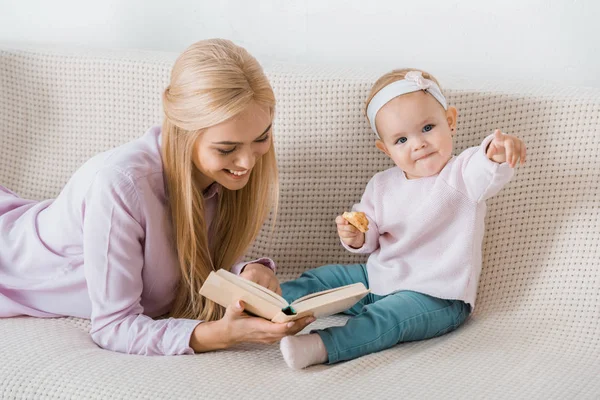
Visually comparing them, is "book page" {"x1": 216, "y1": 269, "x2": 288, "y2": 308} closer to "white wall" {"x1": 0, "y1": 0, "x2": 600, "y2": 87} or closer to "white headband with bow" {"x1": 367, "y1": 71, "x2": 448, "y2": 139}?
"white headband with bow" {"x1": 367, "y1": 71, "x2": 448, "y2": 139}

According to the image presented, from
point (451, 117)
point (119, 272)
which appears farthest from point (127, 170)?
point (451, 117)

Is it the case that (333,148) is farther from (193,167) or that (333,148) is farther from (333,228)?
(193,167)

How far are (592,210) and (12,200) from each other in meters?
1.22

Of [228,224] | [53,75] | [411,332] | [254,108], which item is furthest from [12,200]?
[411,332]

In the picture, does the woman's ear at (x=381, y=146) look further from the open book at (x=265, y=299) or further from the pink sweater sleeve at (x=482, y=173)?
the open book at (x=265, y=299)

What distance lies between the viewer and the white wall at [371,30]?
1.95m

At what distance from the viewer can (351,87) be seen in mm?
1899

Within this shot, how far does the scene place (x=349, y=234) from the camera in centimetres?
176

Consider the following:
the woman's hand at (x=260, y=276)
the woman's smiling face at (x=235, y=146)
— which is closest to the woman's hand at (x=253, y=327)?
the woman's hand at (x=260, y=276)

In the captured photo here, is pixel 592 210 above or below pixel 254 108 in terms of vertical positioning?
below

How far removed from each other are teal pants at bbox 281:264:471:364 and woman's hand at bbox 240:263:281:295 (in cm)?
13

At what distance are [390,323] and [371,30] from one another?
78 centimetres

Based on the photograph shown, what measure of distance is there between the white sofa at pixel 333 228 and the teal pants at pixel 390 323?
0.03m

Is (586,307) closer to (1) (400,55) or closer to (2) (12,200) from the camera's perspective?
(1) (400,55)
